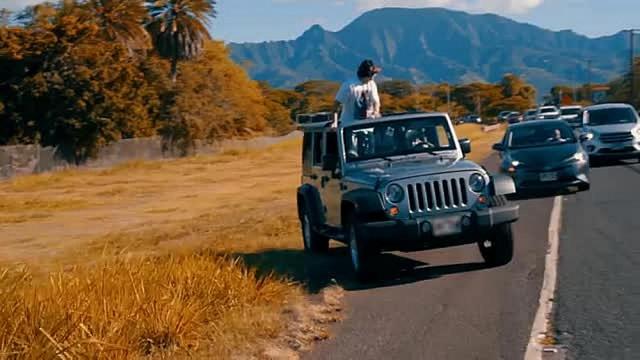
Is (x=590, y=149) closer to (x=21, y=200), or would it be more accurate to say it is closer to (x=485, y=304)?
(x=21, y=200)

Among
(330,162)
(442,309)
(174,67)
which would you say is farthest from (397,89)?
(442,309)

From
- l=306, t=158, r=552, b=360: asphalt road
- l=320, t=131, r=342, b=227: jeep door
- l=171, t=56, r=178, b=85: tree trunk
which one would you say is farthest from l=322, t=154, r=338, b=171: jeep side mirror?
Answer: l=171, t=56, r=178, b=85: tree trunk

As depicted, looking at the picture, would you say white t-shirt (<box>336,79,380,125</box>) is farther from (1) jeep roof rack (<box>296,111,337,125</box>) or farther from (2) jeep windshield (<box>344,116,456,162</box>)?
(2) jeep windshield (<box>344,116,456,162</box>)

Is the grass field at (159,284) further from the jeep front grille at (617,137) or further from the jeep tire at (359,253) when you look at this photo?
the jeep front grille at (617,137)

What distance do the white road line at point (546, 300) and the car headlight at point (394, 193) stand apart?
5.95ft

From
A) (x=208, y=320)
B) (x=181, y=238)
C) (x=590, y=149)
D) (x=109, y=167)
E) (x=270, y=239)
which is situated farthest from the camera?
(x=109, y=167)

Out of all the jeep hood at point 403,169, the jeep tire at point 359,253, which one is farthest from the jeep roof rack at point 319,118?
the jeep tire at point 359,253

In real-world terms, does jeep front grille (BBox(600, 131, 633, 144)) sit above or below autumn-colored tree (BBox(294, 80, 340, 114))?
above

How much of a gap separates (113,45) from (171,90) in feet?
25.6

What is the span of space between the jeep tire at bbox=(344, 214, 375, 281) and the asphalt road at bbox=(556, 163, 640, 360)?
6.96ft

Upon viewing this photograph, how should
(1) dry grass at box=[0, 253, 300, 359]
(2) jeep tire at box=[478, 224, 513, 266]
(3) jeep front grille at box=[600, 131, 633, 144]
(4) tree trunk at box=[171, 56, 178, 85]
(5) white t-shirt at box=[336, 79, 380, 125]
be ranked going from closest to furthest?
(1) dry grass at box=[0, 253, 300, 359]
(2) jeep tire at box=[478, 224, 513, 266]
(5) white t-shirt at box=[336, 79, 380, 125]
(3) jeep front grille at box=[600, 131, 633, 144]
(4) tree trunk at box=[171, 56, 178, 85]

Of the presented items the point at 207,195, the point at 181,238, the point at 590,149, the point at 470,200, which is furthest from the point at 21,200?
the point at 470,200

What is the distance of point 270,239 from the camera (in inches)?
637

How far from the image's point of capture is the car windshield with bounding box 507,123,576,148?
862 inches
